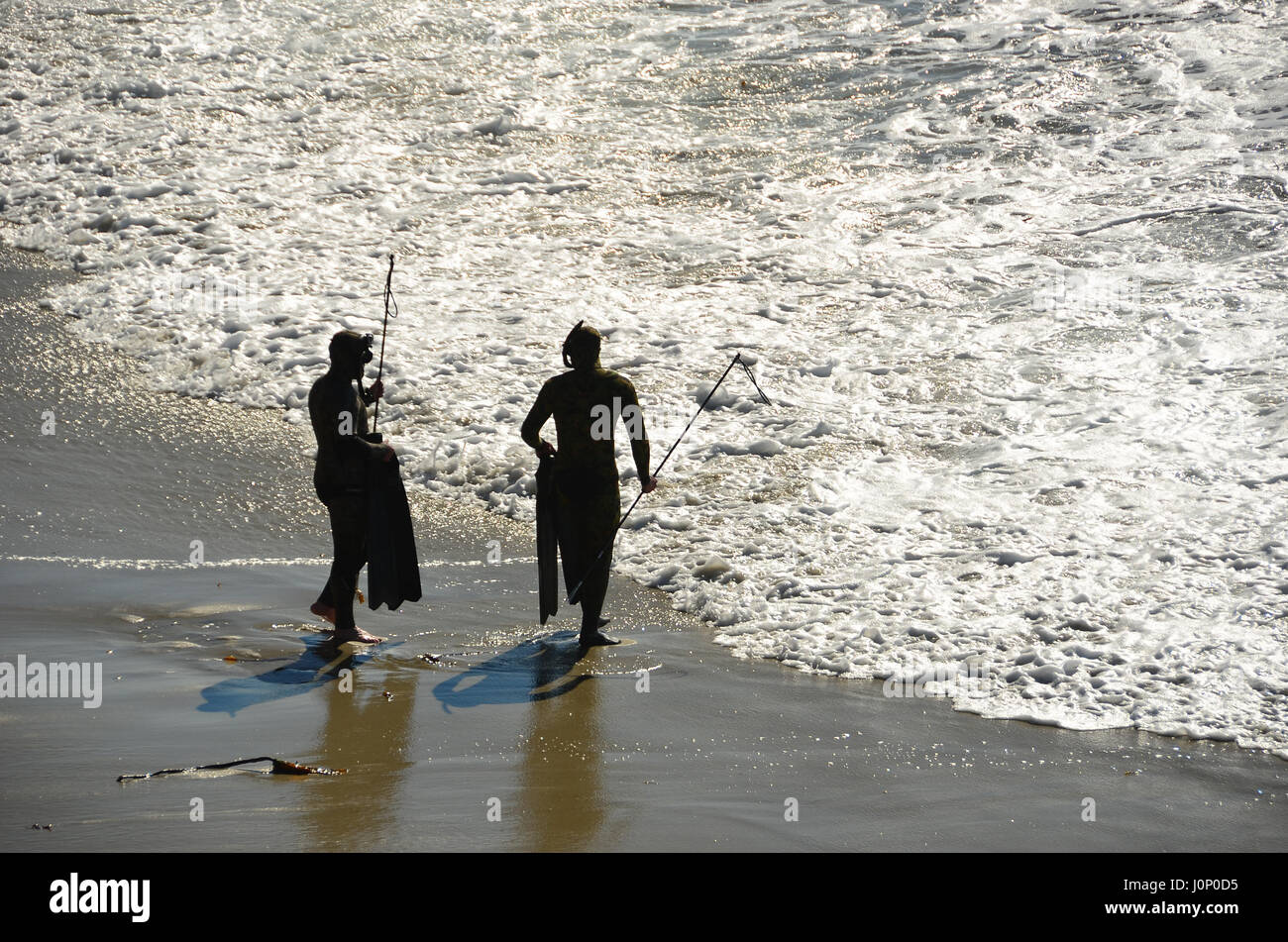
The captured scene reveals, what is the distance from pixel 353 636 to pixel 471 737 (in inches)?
61.1

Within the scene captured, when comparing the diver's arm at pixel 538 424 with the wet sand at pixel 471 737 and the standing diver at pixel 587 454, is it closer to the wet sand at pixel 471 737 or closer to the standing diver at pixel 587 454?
the standing diver at pixel 587 454

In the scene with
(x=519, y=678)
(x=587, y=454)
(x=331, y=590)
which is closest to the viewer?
(x=519, y=678)

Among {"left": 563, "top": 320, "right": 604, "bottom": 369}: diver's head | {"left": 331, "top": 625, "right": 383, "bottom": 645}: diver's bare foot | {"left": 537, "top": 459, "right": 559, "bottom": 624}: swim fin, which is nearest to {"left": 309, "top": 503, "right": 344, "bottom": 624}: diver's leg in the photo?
{"left": 331, "top": 625, "right": 383, "bottom": 645}: diver's bare foot

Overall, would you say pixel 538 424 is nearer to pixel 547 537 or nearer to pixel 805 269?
pixel 547 537

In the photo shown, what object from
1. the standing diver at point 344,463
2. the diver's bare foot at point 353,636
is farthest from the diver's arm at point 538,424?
the diver's bare foot at point 353,636

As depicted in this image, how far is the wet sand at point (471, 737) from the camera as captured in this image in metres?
4.97

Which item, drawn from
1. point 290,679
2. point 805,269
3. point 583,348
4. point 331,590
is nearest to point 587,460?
point 583,348

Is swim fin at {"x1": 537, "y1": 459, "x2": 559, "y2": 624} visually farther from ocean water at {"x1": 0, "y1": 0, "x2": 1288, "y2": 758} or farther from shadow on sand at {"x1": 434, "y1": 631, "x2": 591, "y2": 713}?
ocean water at {"x1": 0, "y1": 0, "x2": 1288, "y2": 758}

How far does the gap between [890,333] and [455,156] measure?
26.0ft

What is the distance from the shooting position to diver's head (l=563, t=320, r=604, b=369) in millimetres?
7422

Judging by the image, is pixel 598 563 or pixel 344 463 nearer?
pixel 344 463

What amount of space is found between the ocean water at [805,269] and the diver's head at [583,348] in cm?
187

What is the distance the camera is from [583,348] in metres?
7.45

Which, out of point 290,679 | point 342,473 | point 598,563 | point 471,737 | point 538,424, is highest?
point 538,424
